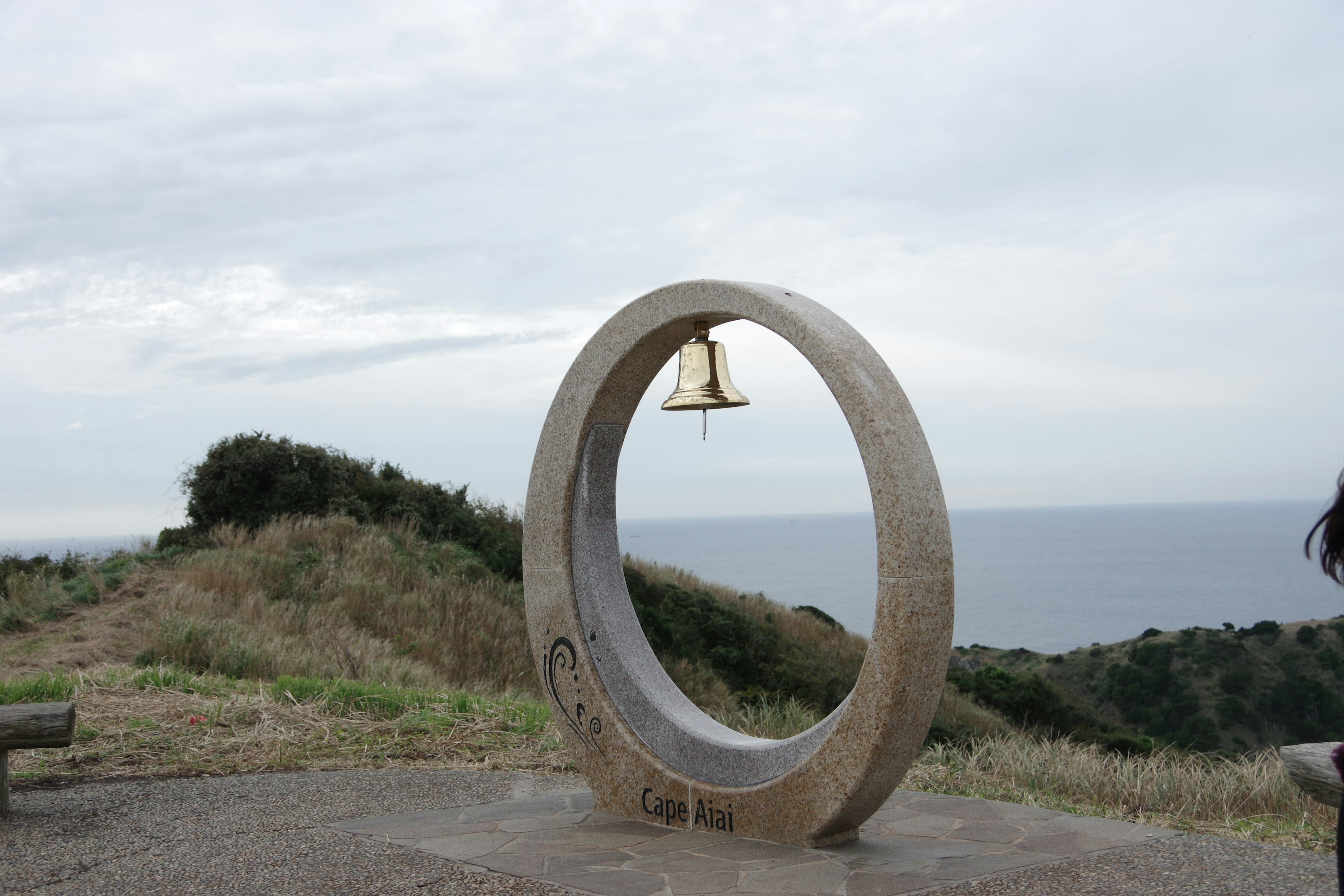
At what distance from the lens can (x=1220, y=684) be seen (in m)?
17.8

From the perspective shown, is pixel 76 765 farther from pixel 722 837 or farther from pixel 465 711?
Result: pixel 722 837

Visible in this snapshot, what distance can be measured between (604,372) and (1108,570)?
8372 cm

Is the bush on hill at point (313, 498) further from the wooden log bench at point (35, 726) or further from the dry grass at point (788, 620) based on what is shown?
the wooden log bench at point (35, 726)

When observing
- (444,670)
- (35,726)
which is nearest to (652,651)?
(35,726)

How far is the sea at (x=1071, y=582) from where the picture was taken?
46.8 meters

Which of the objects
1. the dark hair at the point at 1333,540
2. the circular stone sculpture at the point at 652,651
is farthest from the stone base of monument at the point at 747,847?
the dark hair at the point at 1333,540

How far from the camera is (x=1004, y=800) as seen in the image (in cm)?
595

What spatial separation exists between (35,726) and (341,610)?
6943 millimetres

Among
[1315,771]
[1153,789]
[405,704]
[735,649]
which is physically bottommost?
[735,649]

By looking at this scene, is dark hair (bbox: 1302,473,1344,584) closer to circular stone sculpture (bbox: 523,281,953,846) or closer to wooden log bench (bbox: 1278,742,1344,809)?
wooden log bench (bbox: 1278,742,1344,809)

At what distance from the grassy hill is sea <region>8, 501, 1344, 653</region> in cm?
390

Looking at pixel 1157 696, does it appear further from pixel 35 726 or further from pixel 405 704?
pixel 35 726

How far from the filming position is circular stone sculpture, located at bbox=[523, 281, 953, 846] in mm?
4242

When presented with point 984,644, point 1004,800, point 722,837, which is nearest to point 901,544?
point 722,837
